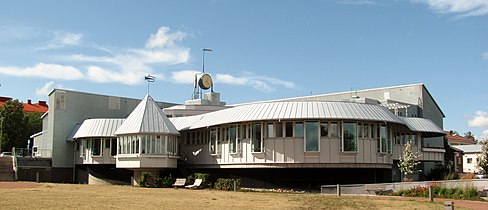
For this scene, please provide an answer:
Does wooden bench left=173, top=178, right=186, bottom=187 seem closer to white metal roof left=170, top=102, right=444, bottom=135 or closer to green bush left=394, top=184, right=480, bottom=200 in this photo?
white metal roof left=170, top=102, right=444, bottom=135

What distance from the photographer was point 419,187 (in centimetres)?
3127

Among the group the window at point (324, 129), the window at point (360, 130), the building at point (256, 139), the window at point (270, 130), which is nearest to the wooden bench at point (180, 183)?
the building at point (256, 139)

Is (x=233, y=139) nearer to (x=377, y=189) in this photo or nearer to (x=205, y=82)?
(x=377, y=189)

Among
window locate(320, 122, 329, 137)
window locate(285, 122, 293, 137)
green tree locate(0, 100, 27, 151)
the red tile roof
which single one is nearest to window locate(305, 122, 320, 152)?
window locate(320, 122, 329, 137)

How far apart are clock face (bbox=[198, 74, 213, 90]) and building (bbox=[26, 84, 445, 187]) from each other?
4265 millimetres

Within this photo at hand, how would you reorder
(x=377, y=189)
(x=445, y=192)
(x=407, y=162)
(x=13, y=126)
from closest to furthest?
1. (x=445, y=192)
2. (x=377, y=189)
3. (x=407, y=162)
4. (x=13, y=126)

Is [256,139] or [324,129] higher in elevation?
[324,129]

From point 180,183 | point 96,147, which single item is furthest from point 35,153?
point 180,183

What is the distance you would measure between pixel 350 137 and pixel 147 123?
15695 millimetres

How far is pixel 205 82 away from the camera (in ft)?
210

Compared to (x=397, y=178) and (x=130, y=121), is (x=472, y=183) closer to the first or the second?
(x=397, y=178)

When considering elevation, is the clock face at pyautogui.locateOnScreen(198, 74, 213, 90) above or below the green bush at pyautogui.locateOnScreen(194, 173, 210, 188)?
above

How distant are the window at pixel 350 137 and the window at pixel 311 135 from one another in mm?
1794

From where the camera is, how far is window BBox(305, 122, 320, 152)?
37.7 meters
